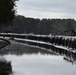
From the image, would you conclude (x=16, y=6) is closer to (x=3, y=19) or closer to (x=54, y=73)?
(x=3, y=19)

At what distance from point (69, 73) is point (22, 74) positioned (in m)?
2.30

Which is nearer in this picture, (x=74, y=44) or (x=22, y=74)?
(x=22, y=74)

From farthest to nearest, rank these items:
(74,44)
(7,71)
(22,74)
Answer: (74,44) → (7,71) → (22,74)

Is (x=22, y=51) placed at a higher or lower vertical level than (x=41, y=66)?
lower

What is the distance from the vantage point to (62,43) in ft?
168

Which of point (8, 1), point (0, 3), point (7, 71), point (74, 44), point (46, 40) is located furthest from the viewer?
point (46, 40)

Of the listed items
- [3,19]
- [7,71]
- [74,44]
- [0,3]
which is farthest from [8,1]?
[7,71]

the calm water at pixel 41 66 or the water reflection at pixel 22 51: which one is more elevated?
the calm water at pixel 41 66

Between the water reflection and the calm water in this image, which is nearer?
the calm water

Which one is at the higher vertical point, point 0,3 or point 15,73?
point 0,3

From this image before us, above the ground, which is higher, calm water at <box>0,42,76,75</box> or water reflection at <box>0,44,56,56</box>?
calm water at <box>0,42,76,75</box>

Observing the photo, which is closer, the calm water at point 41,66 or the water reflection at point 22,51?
the calm water at point 41,66

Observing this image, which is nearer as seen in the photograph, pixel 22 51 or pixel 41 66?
pixel 41 66

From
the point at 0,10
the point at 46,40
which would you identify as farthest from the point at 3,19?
the point at 46,40
